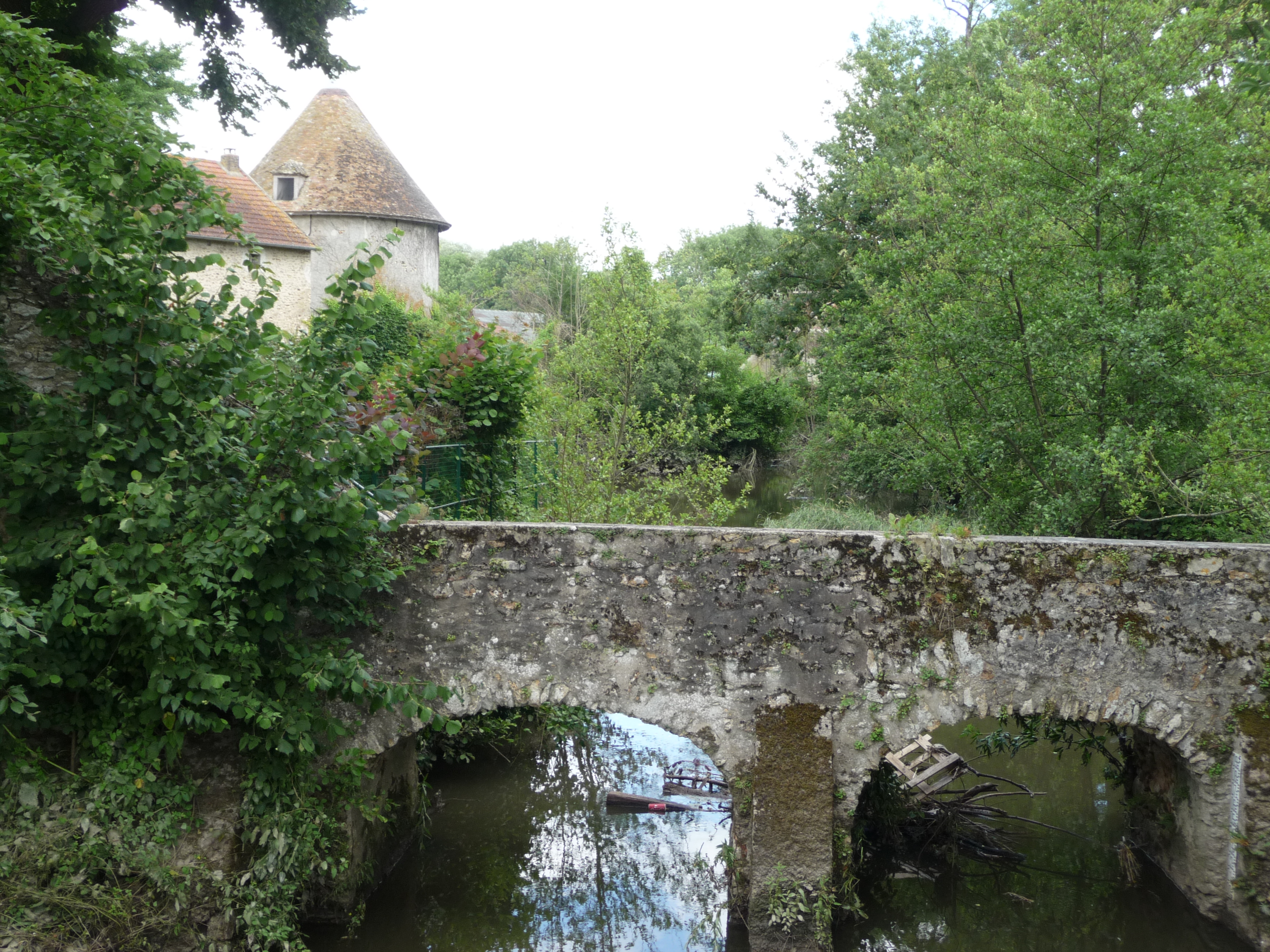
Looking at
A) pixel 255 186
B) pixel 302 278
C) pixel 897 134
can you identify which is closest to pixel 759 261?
pixel 897 134

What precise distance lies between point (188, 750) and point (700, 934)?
3.60m

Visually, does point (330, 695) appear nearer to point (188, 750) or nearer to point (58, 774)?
point (188, 750)

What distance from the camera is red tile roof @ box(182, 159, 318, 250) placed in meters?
18.9

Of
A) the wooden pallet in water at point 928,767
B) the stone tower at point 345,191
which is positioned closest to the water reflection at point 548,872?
the wooden pallet in water at point 928,767

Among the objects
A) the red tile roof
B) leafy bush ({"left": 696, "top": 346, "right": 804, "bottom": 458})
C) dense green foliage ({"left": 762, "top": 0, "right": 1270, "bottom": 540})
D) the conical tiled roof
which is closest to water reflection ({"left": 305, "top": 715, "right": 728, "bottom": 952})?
dense green foliage ({"left": 762, "top": 0, "right": 1270, "bottom": 540})

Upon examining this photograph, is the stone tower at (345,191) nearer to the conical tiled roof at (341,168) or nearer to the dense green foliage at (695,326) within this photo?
the conical tiled roof at (341,168)

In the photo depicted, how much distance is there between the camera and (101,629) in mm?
4605

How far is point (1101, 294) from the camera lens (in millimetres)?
8961

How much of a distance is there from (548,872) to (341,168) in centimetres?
2296

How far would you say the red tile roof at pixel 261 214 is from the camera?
62.0 ft

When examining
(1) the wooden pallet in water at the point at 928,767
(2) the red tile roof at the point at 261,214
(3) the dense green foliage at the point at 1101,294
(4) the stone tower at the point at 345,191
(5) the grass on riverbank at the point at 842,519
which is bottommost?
(1) the wooden pallet in water at the point at 928,767

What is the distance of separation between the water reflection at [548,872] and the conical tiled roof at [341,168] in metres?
19.8

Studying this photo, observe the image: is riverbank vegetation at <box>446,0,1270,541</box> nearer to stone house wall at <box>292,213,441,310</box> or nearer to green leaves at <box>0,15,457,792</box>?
green leaves at <box>0,15,457,792</box>

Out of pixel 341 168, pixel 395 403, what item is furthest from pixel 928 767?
pixel 341 168
